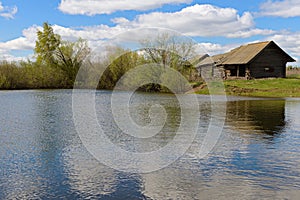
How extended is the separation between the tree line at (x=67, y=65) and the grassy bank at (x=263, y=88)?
662 centimetres

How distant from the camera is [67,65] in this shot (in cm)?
6775

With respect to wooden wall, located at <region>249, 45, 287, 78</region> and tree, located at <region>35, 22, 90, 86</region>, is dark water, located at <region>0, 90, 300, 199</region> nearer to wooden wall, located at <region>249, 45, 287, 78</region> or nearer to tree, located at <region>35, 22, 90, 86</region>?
wooden wall, located at <region>249, 45, 287, 78</region>

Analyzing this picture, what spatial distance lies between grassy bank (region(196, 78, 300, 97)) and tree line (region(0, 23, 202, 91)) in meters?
6.62

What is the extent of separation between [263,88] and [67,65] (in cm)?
3919

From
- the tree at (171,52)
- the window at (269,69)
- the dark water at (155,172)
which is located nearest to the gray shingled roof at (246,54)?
the window at (269,69)

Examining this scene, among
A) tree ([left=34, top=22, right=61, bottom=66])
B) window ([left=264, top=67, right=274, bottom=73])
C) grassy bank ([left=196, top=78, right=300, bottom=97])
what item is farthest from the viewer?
tree ([left=34, top=22, right=61, bottom=66])

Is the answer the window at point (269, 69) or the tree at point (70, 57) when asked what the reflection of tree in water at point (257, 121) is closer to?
the window at point (269, 69)

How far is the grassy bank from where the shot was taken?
40.0m

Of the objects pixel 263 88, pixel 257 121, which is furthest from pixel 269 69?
pixel 257 121

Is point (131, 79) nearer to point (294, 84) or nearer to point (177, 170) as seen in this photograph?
point (294, 84)

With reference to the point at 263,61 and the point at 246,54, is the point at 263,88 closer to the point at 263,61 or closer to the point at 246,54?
the point at 263,61

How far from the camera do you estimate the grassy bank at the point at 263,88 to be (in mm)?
40031

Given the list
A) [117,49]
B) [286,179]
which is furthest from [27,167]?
[117,49]

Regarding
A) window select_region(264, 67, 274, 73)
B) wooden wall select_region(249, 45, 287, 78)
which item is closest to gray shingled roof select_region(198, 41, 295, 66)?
wooden wall select_region(249, 45, 287, 78)
